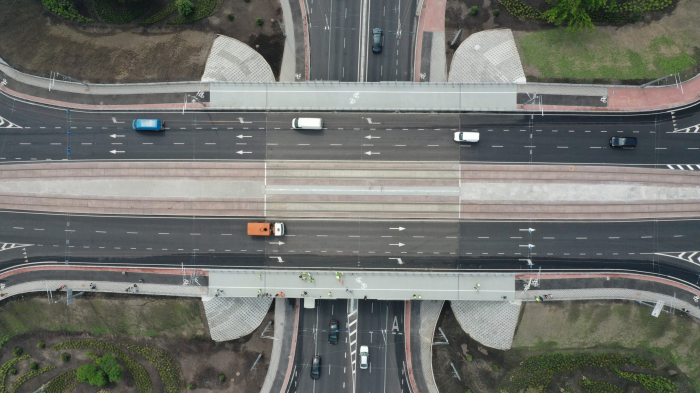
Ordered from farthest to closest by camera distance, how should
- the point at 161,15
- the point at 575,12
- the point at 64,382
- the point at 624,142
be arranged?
the point at 161,15 → the point at 64,382 → the point at 624,142 → the point at 575,12

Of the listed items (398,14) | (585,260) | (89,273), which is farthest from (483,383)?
(89,273)

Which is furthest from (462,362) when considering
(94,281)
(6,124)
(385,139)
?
(6,124)

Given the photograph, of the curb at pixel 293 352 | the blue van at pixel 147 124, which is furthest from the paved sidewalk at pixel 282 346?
the blue van at pixel 147 124

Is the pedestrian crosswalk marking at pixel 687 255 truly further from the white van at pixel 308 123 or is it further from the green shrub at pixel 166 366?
the green shrub at pixel 166 366

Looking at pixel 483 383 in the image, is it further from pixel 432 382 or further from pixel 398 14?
pixel 398 14

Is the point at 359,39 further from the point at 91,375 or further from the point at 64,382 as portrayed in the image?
the point at 64,382

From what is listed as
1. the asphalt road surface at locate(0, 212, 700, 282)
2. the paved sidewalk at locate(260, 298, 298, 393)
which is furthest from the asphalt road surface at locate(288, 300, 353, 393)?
the asphalt road surface at locate(0, 212, 700, 282)

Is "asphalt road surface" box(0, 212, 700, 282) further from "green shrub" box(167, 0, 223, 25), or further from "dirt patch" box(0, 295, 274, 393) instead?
"green shrub" box(167, 0, 223, 25)
